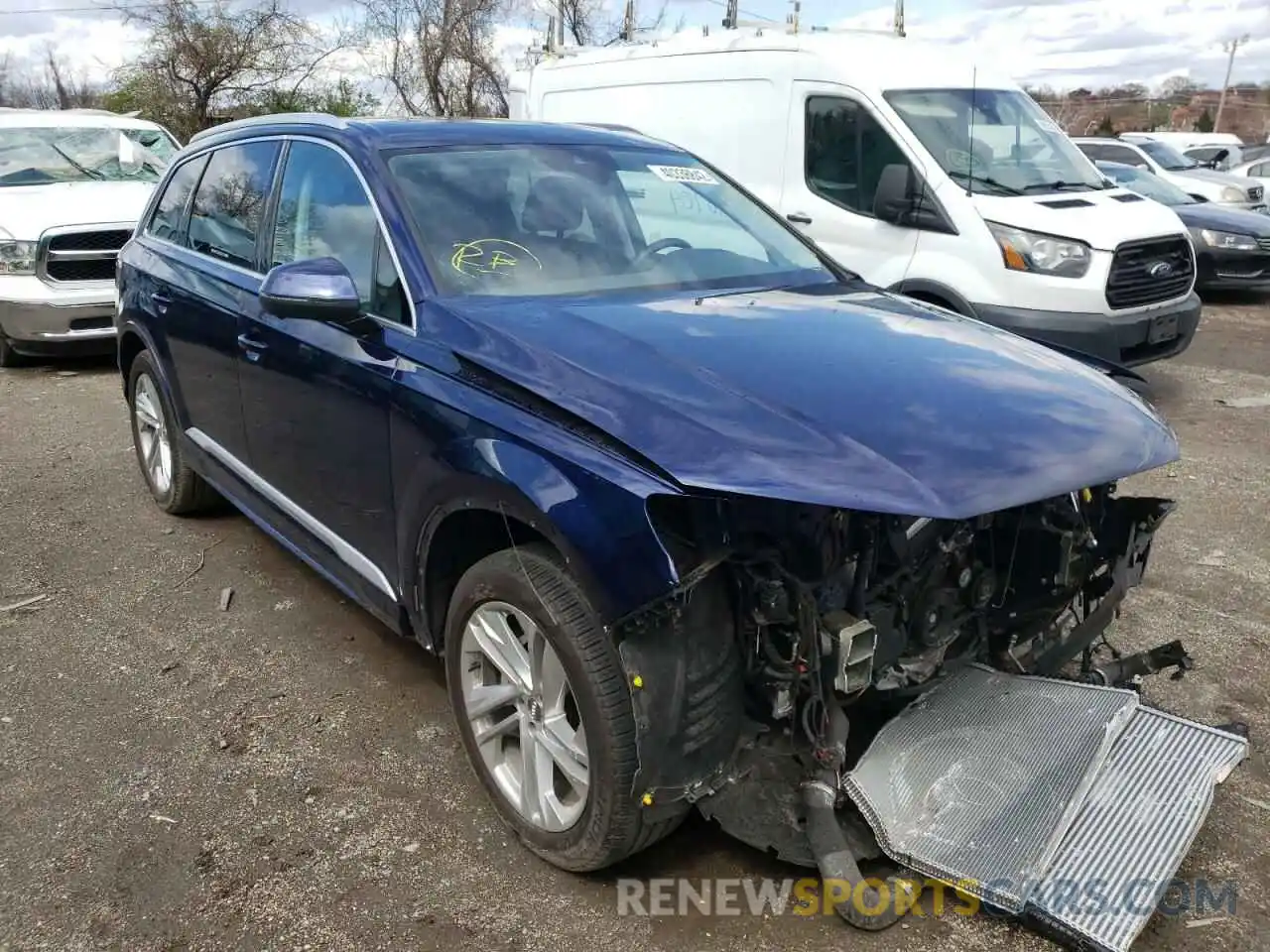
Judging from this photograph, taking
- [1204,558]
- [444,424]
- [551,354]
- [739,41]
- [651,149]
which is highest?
[739,41]

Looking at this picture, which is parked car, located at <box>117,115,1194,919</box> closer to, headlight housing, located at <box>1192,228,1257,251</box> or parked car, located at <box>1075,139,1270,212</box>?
headlight housing, located at <box>1192,228,1257,251</box>

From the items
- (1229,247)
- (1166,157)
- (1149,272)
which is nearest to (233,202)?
(1149,272)

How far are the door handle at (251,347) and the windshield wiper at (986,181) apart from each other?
4.61m

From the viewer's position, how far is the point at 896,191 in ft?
21.5

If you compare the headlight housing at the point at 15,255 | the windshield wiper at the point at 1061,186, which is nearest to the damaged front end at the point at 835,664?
the windshield wiper at the point at 1061,186

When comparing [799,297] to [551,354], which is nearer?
[551,354]

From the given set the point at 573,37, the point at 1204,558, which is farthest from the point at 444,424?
the point at 573,37

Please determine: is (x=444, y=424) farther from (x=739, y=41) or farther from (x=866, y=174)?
(x=739, y=41)

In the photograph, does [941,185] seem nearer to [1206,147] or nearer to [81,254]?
[81,254]

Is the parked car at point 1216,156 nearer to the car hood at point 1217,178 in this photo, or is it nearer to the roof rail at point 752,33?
the car hood at point 1217,178

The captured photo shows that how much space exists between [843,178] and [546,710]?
17.5 feet

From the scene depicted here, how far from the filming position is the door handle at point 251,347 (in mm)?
3545

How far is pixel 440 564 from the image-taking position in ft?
9.36

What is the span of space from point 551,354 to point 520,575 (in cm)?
53
